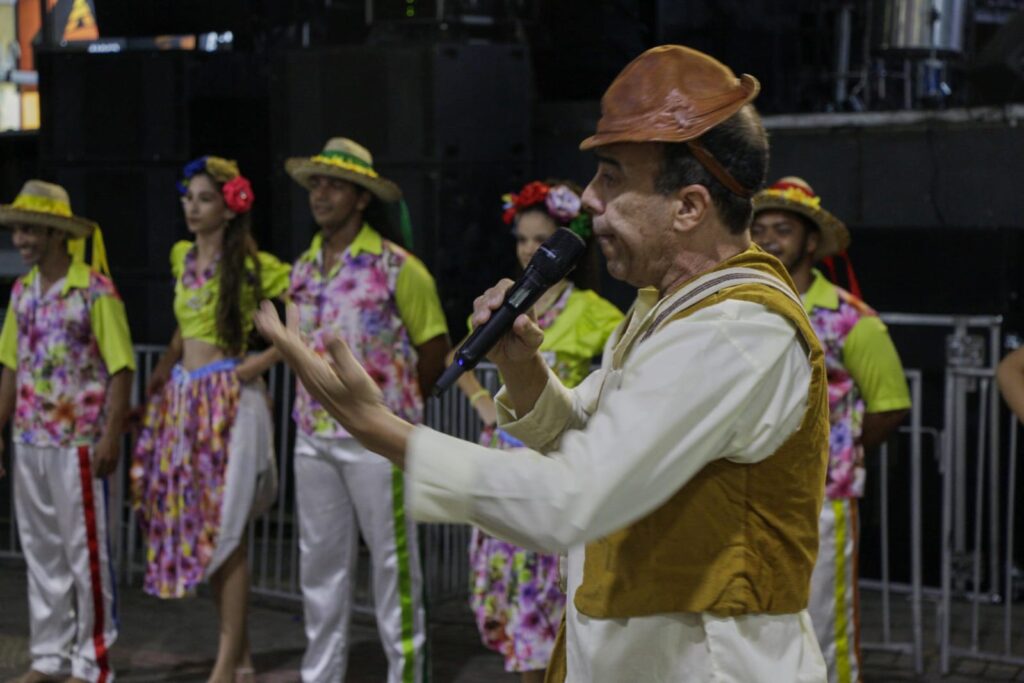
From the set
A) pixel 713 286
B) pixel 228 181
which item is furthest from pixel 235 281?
pixel 713 286

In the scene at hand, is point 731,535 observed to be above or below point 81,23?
below

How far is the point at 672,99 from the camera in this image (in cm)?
226

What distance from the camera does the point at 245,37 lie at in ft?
26.9

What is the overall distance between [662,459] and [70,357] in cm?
400

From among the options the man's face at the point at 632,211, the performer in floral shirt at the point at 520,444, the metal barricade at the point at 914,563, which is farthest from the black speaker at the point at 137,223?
the man's face at the point at 632,211

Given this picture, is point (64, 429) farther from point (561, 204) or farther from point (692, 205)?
point (692, 205)

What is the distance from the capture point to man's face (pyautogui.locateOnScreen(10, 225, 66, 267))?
19.1 ft

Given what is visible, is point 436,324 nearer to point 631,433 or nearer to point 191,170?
point 191,170

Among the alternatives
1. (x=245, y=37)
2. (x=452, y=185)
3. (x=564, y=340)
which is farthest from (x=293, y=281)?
(x=245, y=37)

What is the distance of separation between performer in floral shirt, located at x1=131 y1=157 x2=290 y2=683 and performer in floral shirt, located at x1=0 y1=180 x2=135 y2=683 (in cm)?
19

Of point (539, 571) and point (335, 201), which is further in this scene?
point (335, 201)

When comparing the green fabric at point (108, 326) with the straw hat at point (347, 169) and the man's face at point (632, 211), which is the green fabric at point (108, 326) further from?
the man's face at point (632, 211)

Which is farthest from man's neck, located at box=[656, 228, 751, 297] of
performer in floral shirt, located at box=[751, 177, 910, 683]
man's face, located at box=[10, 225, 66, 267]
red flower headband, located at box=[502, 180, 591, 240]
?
man's face, located at box=[10, 225, 66, 267]

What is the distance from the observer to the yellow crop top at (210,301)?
225 inches
